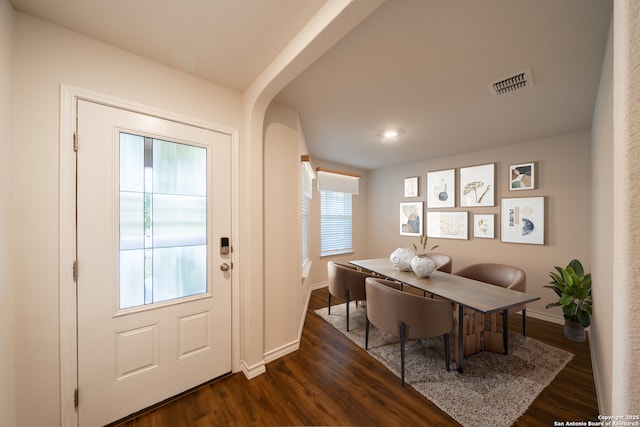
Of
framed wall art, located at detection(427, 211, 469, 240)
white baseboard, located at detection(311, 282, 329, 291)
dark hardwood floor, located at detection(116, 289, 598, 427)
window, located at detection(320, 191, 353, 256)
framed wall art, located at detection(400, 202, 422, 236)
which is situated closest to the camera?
dark hardwood floor, located at detection(116, 289, 598, 427)

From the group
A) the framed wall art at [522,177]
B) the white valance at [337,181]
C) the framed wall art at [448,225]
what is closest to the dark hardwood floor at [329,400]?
the framed wall art at [448,225]

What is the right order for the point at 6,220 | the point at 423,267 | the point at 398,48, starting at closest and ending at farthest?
the point at 6,220
the point at 398,48
the point at 423,267

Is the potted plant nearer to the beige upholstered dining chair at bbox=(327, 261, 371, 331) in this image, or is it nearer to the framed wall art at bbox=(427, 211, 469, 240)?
the framed wall art at bbox=(427, 211, 469, 240)

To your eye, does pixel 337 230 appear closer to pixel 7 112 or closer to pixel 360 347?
pixel 360 347

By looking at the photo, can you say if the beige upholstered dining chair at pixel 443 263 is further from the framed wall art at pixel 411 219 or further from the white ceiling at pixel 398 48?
the white ceiling at pixel 398 48

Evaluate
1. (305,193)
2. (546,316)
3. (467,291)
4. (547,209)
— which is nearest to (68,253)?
(305,193)

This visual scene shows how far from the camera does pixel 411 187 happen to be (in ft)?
15.0

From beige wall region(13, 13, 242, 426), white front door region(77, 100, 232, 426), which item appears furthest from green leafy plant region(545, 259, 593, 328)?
beige wall region(13, 13, 242, 426)

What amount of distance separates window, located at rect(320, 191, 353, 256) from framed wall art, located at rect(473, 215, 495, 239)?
235cm

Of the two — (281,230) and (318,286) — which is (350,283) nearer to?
(281,230)

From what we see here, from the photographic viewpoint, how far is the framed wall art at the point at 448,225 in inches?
151

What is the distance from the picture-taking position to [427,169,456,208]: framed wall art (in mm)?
3965

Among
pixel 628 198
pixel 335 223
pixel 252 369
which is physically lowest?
pixel 252 369

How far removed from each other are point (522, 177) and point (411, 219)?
1.82m
